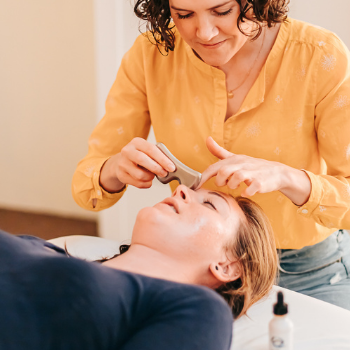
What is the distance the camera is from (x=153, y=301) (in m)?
0.96

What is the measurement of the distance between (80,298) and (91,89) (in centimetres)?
229

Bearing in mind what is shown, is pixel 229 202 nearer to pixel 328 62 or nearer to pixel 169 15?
pixel 328 62

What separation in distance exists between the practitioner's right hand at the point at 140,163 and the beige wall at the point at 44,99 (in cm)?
180

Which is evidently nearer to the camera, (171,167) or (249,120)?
(171,167)

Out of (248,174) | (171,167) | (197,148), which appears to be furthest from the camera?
(197,148)

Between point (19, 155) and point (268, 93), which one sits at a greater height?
point (268, 93)

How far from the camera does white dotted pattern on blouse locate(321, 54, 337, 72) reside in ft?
4.32

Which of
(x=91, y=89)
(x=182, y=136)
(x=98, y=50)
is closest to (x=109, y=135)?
(x=182, y=136)

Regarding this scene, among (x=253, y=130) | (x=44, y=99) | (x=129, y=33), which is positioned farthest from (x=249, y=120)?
(x=44, y=99)

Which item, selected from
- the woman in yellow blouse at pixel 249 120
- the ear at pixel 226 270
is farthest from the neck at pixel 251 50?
the ear at pixel 226 270

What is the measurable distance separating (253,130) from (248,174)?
0.32m

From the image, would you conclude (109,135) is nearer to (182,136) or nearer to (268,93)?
(182,136)

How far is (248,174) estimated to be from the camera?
3.76ft

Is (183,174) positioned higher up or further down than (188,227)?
higher up
